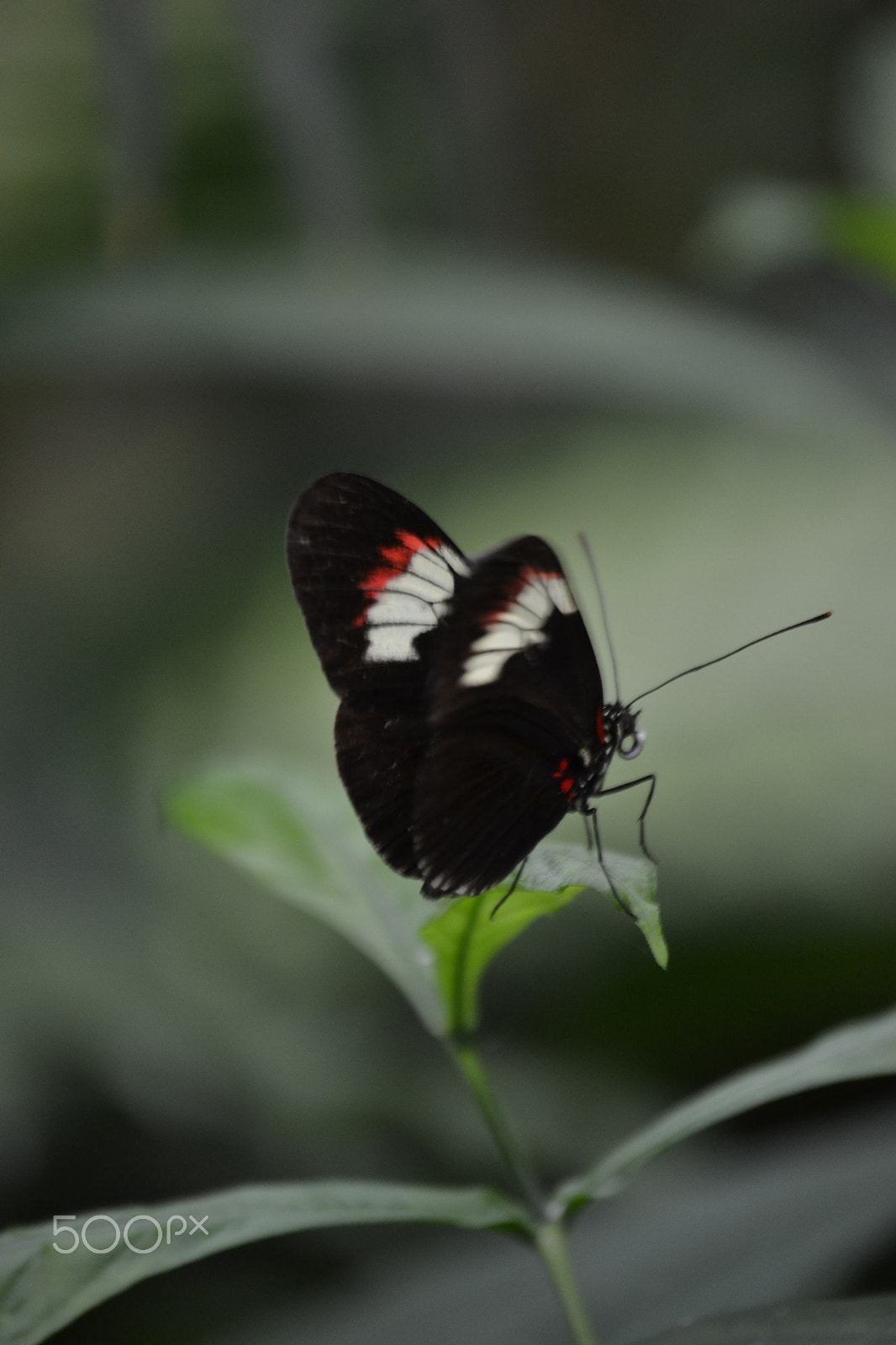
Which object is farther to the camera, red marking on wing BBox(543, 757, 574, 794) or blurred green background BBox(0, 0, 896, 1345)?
blurred green background BBox(0, 0, 896, 1345)

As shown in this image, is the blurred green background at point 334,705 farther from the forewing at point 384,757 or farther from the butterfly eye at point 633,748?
the butterfly eye at point 633,748

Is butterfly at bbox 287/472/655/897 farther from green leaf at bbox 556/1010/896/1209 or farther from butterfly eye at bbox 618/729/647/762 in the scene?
green leaf at bbox 556/1010/896/1209

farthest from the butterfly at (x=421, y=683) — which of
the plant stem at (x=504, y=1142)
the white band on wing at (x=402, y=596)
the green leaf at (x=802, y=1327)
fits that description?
the green leaf at (x=802, y=1327)

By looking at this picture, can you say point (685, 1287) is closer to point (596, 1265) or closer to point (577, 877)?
point (596, 1265)

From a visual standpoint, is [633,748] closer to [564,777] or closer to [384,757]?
[564,777]

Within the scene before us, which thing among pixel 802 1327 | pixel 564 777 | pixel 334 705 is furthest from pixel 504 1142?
pixel 334 705

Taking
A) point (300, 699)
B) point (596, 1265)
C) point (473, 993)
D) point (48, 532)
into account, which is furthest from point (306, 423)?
point (473, 993)

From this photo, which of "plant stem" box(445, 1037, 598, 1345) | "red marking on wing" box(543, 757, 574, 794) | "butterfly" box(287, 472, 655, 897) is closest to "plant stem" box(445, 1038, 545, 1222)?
"plant stem" box(445, 1037, 598, 1345)
